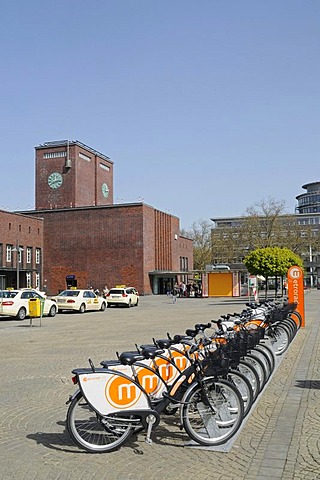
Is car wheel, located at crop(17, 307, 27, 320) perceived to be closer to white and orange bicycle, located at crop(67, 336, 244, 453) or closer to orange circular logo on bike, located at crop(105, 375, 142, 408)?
white and orange bicycle, located at crop(67, 336, 244, 453)

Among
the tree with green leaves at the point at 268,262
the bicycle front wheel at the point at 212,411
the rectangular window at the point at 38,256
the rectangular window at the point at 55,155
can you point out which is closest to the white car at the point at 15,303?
the bicycle front wheel at the point at 212,411

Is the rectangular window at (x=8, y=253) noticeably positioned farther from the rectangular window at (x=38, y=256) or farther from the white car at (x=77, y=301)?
the white car at (x=77, y=301)

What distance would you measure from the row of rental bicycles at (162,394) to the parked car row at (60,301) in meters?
17.0

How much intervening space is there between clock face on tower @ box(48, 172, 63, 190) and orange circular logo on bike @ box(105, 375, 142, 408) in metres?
70.0

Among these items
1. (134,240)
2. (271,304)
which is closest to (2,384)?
(271,304)

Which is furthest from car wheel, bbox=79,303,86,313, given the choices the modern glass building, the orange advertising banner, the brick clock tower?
the modern glass building

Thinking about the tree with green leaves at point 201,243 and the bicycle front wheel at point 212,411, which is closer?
the bicycle front wheel at point 212,411

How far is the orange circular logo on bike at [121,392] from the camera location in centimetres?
595

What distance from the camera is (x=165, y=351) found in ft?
22.7

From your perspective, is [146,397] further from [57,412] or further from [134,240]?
[134,240]

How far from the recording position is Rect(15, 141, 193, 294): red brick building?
64.8m

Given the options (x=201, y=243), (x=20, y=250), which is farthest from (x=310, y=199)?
(x=20, y=250)

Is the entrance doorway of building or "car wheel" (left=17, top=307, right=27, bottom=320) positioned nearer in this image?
"car wheel" (left=17, top=307, right=27, bottom=320)

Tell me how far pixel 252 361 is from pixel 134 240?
56667mm
